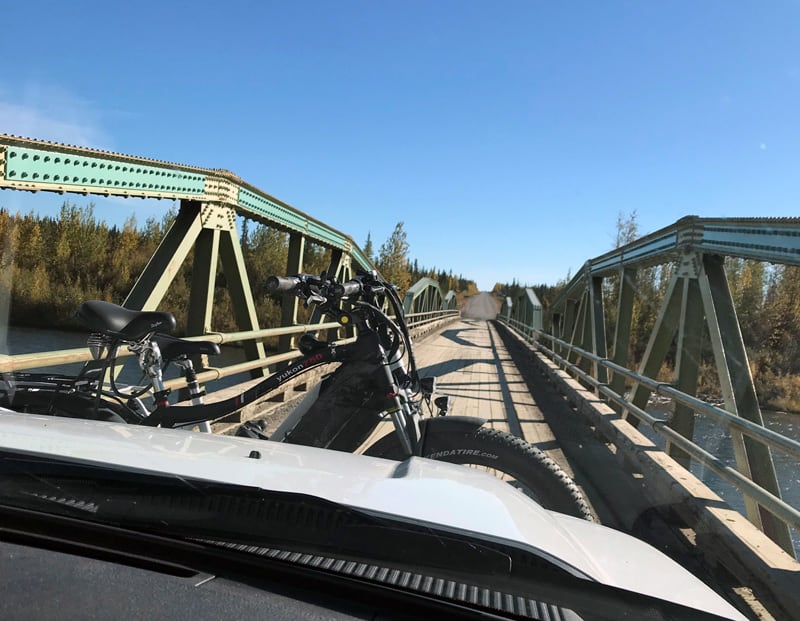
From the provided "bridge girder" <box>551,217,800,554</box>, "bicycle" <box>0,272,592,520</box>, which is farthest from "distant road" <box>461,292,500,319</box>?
"bicycle" <box>0,272,592,520</box>

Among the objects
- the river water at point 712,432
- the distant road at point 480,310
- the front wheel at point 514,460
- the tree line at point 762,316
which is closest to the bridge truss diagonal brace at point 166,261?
the river water at point 712,432

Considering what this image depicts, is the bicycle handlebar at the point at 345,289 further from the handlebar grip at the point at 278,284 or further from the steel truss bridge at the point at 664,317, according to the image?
the steel truss bridge at the point at 664,317

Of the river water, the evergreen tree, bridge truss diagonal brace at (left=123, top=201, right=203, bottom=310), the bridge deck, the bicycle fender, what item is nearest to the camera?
the bicycle fender

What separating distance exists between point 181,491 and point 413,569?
1.69 ft

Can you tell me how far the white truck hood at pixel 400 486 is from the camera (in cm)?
109

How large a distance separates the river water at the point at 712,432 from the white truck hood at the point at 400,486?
1.74m

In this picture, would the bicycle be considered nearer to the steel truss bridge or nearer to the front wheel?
the front wheel

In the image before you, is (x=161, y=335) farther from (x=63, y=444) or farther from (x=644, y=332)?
(x=644, y=332)

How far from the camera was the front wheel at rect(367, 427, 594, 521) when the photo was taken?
2068 mm

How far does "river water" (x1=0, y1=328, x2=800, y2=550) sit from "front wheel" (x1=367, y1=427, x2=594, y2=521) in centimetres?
189

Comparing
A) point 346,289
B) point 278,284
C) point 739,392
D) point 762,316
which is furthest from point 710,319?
point 762,316

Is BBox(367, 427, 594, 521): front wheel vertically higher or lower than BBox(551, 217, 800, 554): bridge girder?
lower

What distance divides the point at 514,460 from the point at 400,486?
3.12 feet

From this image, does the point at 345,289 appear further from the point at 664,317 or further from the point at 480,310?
the point at 480,310
